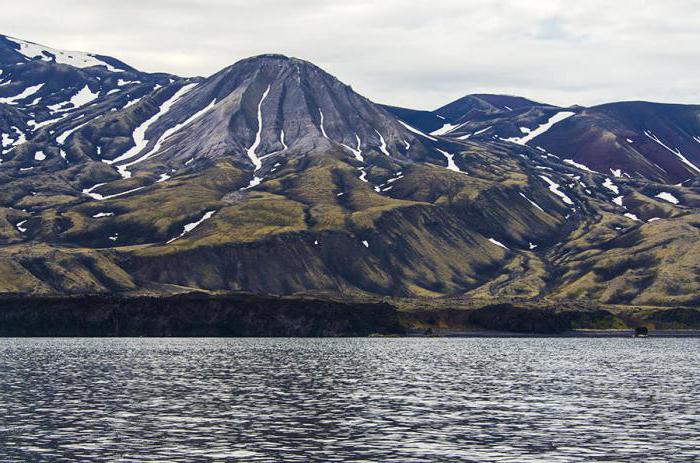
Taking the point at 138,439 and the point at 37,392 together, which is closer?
the point at 138,439

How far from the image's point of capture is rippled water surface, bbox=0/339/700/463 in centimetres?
5866

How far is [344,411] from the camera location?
267 ft

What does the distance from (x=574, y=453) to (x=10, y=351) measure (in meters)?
150

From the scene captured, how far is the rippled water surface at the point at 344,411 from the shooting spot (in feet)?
192

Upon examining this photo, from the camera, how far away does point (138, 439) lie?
63.0 m

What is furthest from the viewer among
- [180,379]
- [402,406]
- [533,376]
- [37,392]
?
[533,376]

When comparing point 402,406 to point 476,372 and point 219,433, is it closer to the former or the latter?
point 219,433

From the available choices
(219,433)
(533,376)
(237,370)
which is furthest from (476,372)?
(219,433)

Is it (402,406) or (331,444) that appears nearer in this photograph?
(331,444)

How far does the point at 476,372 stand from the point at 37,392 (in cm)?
6170

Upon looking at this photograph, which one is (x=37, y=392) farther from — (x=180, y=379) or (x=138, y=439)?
(x=138, y=439)

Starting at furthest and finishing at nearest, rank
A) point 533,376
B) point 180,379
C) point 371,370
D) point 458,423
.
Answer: point 371,370, point 533,376, point 180,379, point 458,423

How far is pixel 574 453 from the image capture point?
57812 mm

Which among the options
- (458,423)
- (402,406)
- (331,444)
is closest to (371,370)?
(402,406)
